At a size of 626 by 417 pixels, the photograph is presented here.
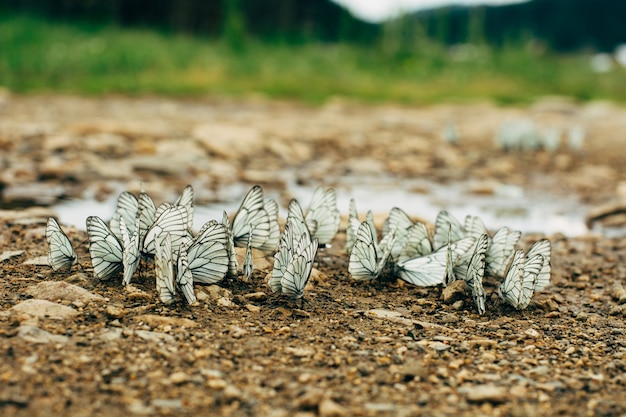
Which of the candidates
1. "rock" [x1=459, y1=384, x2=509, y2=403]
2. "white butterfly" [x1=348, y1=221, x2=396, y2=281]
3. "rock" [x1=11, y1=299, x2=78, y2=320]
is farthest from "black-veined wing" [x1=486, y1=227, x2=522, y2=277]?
"rock" [x1=11, y1=299, x2=78, y2=320]

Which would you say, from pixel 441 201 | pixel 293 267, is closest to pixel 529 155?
pixel 441 201

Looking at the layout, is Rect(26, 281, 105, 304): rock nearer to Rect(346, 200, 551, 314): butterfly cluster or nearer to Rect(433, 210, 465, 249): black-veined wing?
Rect(346, 200, 551, 314): butterfly cluster

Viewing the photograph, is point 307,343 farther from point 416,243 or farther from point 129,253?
point 416,243

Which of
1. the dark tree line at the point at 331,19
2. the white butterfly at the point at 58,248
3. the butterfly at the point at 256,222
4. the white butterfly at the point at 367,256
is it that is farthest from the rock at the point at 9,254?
the dark tree line at the point at 331,19

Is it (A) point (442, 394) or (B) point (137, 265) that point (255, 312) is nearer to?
(B) point (137, 265)

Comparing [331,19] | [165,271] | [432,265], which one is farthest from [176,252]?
[331,19]
